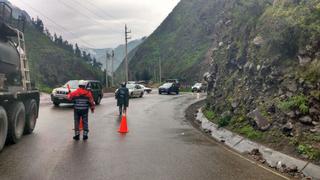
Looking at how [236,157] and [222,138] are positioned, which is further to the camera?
[222,138]

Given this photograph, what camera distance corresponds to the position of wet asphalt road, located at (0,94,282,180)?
866cm

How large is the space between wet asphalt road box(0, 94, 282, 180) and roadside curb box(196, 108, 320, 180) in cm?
54

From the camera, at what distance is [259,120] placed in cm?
1351

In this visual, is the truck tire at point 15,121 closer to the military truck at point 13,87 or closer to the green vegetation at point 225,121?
the military truck at point 13,87

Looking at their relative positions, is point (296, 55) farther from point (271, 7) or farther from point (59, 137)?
point (59, 137)

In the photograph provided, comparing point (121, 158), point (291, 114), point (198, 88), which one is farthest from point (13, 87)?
point (198, 88)

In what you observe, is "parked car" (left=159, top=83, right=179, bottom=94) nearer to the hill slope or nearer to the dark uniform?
the dark uniform

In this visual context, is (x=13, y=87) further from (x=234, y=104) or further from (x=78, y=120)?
(x=234, y=104)

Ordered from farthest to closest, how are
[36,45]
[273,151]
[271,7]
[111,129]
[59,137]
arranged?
[36,45]
[271,7]
[111,129]
[59,137]
[273,151]

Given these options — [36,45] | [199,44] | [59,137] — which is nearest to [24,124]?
[59,137]

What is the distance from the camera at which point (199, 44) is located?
413ft

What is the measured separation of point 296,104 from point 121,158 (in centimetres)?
529

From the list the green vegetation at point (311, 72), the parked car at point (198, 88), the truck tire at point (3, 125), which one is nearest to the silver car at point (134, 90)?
the parked car at point (198, 88)

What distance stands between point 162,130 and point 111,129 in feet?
6.38
